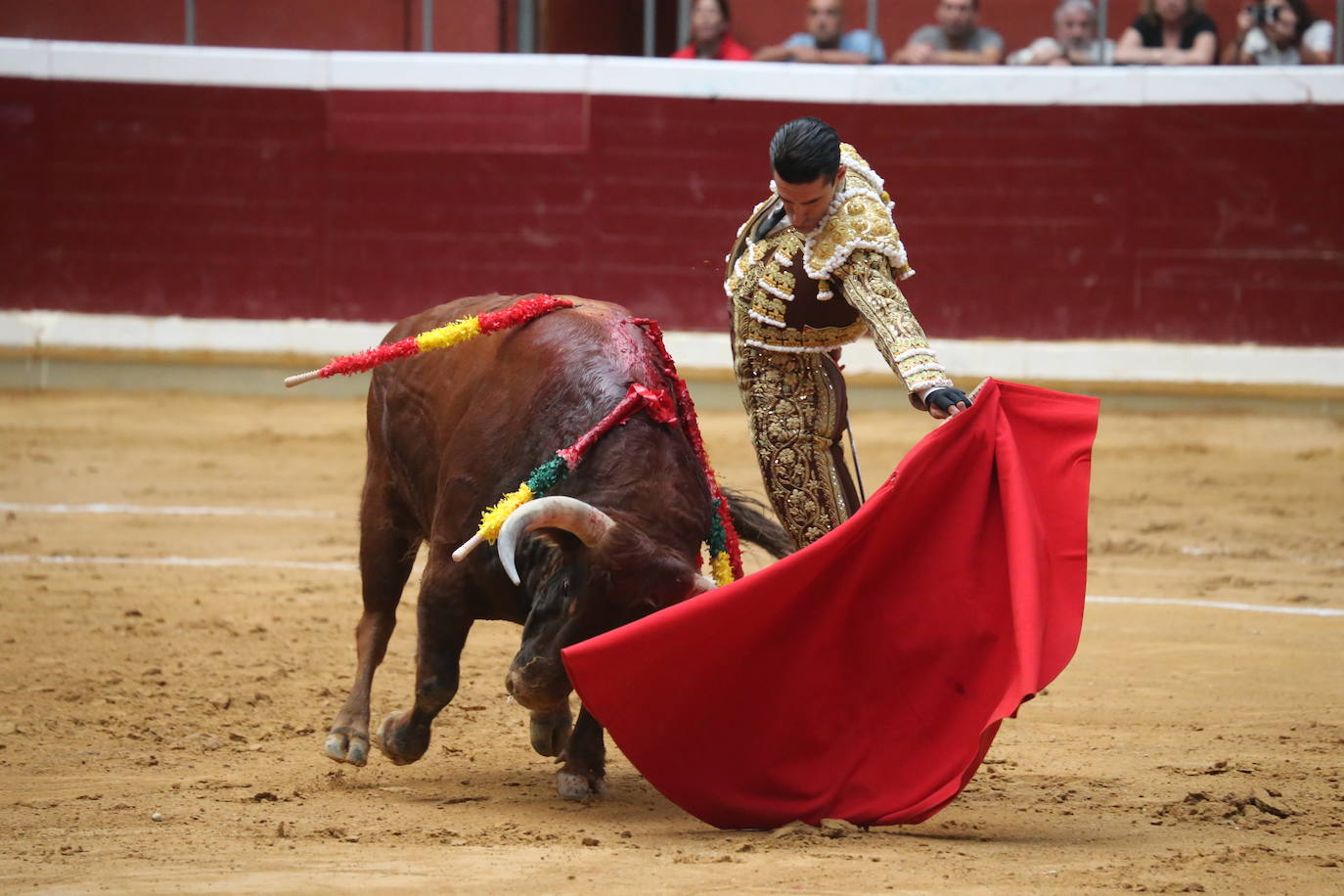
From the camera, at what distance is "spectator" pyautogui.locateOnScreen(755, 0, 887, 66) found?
9008 mm

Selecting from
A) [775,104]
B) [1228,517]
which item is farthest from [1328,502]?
[775,104]

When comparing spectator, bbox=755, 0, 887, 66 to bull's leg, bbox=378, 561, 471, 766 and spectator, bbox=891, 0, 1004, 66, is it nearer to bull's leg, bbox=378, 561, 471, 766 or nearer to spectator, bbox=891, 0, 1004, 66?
spectator, bbox=891, 0, 1004, 66

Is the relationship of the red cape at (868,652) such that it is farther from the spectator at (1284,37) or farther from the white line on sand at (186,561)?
the spectator at (1284,37)

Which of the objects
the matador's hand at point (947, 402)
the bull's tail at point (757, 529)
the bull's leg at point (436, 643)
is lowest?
the bull's leg at point (436, 643)

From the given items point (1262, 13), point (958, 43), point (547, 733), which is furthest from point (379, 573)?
point (1262, 13)

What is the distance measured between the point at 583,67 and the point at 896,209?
1765 mm

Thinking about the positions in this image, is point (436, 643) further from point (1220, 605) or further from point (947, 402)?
point (1220, 605)

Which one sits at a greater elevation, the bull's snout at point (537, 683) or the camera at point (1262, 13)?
the camera at point (1262, 13)

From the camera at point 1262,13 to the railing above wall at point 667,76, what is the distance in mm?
244

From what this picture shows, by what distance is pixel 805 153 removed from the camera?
3.19m

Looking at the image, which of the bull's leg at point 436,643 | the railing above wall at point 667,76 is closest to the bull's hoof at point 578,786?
the bull's leg at point 436,643

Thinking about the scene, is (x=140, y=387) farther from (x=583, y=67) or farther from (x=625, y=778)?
(x=625, y=778)

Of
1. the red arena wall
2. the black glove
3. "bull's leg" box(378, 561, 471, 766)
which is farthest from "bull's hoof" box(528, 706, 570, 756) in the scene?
the red arena wall

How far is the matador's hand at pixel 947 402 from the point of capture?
314 centimetres
